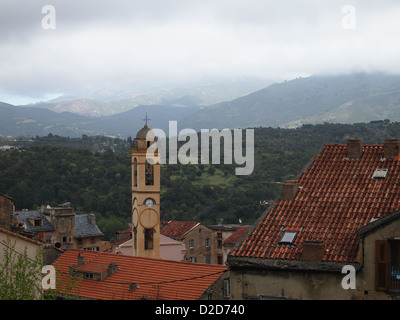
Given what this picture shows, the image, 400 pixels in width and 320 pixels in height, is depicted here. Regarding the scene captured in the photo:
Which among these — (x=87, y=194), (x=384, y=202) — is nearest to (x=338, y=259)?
(x=384, y=202)

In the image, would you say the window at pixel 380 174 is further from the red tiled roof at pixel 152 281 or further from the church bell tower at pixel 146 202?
the church bell tower at pixel 146 202

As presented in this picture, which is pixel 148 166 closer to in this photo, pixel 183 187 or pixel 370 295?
pixel 370 295

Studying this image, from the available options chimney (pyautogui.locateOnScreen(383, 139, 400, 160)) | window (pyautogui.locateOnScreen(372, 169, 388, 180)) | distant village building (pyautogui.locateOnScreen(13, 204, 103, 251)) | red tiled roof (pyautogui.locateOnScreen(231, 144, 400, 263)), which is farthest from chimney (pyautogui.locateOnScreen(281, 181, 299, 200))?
distant village building (pyautogui.locateOnScreen(13, 204, 103, 251))

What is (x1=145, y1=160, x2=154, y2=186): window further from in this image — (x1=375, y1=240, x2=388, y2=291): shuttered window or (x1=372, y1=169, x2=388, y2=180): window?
(x1=375, y1=240, x2=388, y2=291): shuttered window

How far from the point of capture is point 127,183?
91125 millimetres

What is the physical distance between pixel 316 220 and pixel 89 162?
8044cm

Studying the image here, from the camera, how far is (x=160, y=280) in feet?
98.6

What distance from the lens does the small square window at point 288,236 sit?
18281 mm

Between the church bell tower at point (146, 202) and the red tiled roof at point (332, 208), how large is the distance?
2213 centimetres

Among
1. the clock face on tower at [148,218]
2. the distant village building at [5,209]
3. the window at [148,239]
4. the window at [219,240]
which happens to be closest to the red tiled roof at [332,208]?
the distant village building at [5,209]

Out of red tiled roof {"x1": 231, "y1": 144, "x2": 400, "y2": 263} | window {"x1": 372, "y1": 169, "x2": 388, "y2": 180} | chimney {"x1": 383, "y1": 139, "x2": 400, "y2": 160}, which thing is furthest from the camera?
chimney {"x1": 383, "y1": 139, "x2": 400, "y2": 160}

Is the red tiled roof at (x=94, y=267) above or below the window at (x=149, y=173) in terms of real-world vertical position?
below

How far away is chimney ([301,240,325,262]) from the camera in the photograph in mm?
17281

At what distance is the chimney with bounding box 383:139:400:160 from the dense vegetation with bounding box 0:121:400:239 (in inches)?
2052
